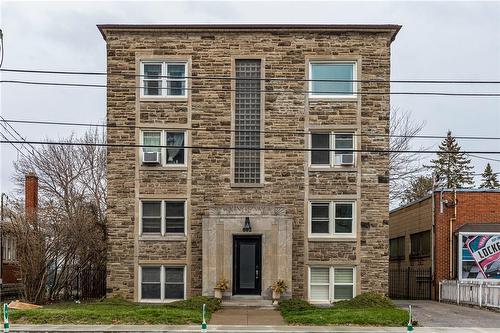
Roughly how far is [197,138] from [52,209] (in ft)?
21.4

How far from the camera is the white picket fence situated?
24.4 m

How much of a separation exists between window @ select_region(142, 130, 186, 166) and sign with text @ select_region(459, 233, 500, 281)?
41.7 feet

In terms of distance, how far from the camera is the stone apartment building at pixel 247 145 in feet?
85.9

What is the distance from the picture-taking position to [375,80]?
25.9m

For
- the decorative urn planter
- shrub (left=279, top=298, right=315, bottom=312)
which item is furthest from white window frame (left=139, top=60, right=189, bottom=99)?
shrub (left=279, top=298, right=315, bottom=312)

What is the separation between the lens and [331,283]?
26094 mm

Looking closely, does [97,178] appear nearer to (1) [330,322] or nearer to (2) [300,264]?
(2) [300,264]

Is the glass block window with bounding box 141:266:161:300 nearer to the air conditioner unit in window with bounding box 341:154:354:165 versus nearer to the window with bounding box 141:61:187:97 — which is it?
the window with bounding box 141:61:187:97

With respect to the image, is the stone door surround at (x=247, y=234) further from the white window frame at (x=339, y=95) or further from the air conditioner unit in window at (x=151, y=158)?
the white window frame at (x=339, y=95)

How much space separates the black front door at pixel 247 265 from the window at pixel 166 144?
13.2 ft

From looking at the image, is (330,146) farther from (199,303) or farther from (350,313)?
(199,303)

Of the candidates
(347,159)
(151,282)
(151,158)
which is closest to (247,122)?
(151,158)

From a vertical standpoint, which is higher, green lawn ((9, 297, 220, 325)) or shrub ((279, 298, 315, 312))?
green lawn ((9, 297, 220, 325))

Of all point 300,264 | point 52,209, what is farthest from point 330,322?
point 52,209
